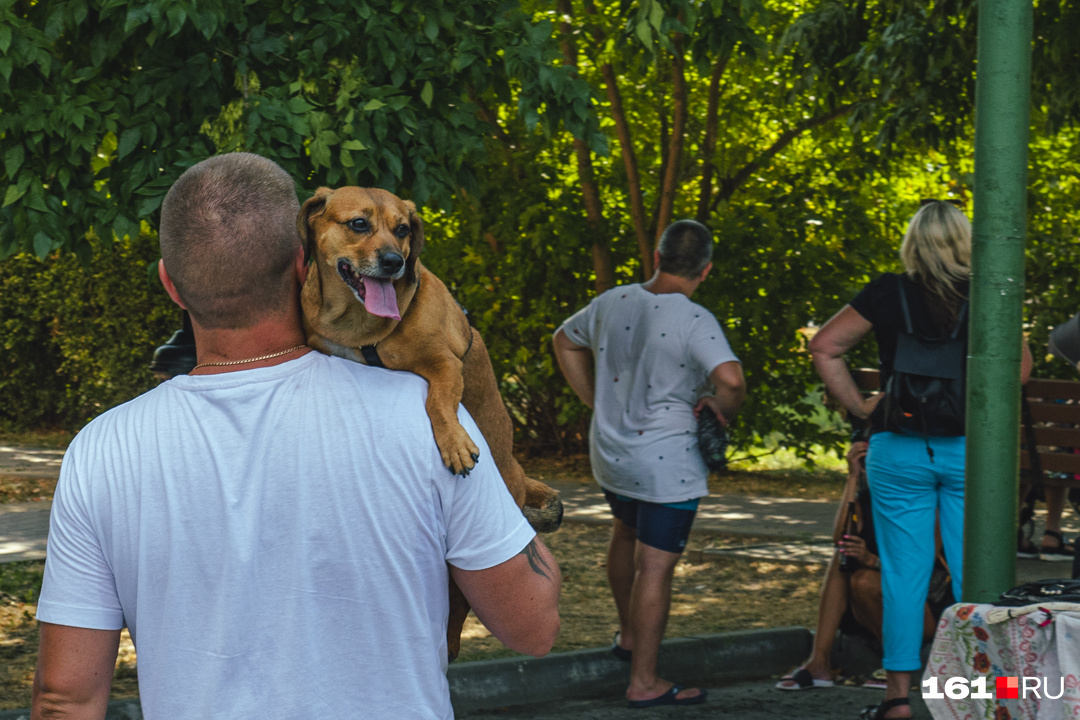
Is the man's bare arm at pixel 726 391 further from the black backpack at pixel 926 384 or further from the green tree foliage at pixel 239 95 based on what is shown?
the green tree foliage at pixel 239 95

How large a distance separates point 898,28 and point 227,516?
7598 millimetres

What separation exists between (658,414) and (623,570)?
839 millimetres

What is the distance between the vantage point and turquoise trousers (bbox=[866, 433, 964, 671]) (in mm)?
4715

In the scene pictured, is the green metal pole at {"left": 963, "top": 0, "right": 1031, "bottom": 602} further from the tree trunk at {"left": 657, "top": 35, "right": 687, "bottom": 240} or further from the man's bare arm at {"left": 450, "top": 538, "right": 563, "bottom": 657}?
the tree trunk at {"left": 657, "top": 35, "right": 687, "bottom": 240}

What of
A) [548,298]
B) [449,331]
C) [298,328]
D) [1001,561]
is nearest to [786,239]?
[548,298]

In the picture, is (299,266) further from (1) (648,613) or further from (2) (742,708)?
(2) (742,708)

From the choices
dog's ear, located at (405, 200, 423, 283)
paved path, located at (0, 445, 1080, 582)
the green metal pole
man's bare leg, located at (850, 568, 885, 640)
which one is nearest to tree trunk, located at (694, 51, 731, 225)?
paved path, located at (0, 445, 1080, 582)

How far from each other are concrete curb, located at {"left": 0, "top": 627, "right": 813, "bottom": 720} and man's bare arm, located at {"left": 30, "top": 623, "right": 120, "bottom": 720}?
10.1ft

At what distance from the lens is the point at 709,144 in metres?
11.7

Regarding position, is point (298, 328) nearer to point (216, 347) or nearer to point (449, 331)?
point (216, 347)

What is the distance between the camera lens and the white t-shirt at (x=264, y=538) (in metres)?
1.80

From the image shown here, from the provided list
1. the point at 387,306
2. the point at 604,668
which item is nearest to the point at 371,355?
the point at 387,306

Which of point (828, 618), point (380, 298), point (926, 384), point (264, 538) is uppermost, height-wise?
point (380, 298)

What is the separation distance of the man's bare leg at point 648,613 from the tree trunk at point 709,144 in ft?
22.2
